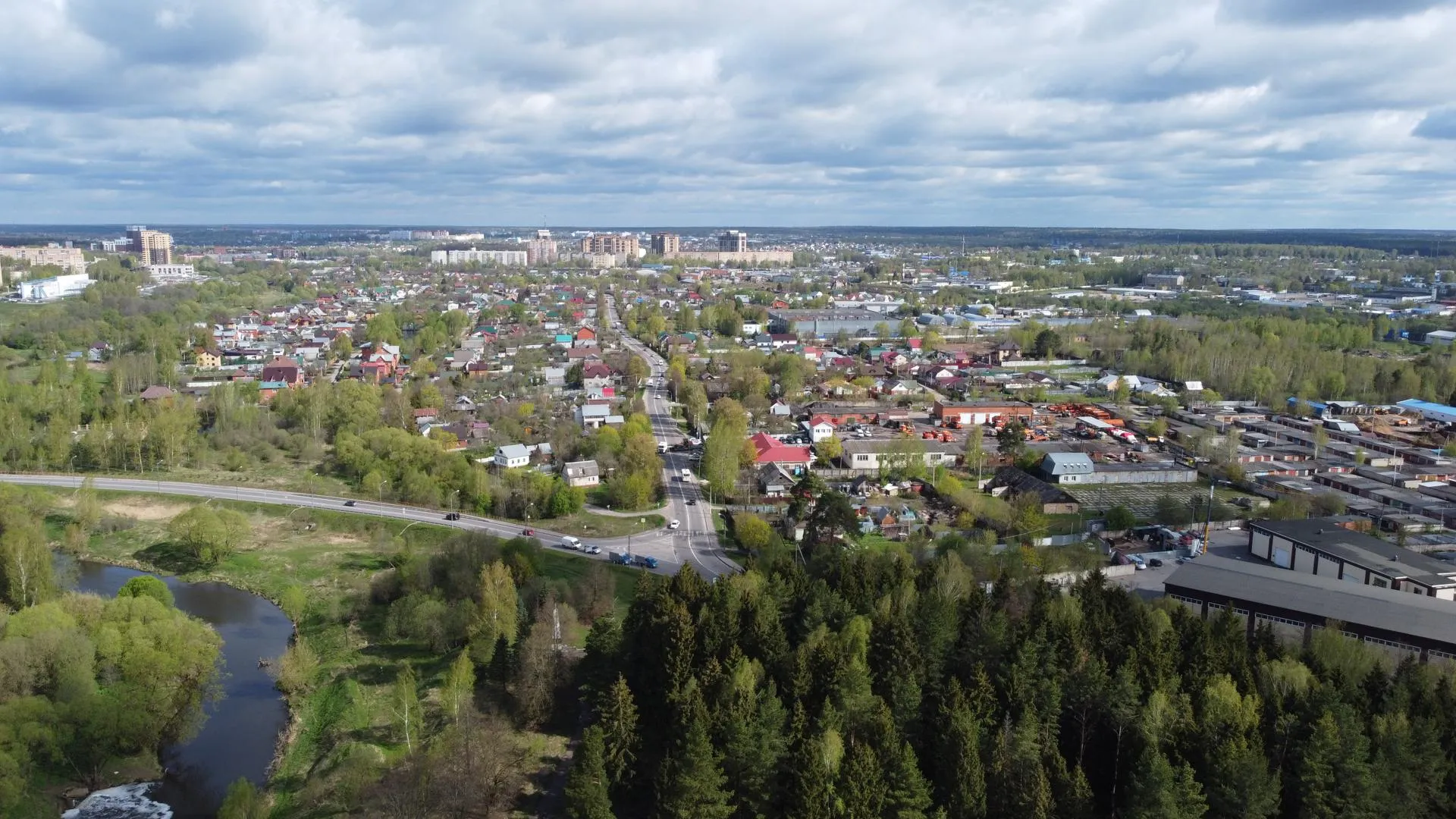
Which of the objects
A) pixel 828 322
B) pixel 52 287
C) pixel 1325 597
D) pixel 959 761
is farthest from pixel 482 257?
pixel 959 761

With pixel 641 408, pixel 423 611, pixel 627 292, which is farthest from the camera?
pixel 627 292

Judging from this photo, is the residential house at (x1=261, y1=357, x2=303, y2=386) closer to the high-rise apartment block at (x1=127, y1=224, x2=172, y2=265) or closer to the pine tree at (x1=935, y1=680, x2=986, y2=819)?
the pine tree at (x1=935, y1=680, x2=986, y2=819)

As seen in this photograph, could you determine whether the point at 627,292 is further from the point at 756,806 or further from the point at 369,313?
the point at 756,806

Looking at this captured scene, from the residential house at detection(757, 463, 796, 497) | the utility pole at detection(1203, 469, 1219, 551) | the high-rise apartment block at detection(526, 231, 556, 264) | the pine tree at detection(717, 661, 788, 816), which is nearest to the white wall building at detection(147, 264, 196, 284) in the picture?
the high-rise apartment block at detection(526, 231, 556, 264)

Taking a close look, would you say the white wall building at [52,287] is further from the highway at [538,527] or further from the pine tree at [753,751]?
the pine tree at [753,751]

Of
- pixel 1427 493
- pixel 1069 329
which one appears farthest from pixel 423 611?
pixel 1069 329

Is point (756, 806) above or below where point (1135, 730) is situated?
below
